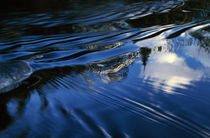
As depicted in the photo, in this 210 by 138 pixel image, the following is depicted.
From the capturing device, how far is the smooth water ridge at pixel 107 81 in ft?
3.78

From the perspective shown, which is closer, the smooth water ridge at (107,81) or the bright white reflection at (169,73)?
the smooth water ridge at (107,81)

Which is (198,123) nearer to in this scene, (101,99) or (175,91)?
(175,91)

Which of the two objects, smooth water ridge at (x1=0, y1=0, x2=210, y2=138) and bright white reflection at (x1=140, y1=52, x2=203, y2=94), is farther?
bright white reflection at (x1=140, y1=52, x2=203, y2=94)

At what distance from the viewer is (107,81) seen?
1.59 meters

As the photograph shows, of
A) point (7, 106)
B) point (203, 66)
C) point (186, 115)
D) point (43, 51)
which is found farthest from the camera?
point (43, 51)

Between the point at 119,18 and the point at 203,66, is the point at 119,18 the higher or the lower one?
the higher one

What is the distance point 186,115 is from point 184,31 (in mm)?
1791

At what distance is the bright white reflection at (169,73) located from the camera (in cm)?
152

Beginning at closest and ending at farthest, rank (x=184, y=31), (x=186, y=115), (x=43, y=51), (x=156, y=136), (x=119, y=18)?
(x=156, y=136) < (x=186, y=115) < (x=43, y=51) < (x=184, y=31) < (x=119, y=18)

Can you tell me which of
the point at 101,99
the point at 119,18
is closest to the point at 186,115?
the point at 101,99

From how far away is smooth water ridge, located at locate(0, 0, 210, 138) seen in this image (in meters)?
1.15

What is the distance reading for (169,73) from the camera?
1.68 meters

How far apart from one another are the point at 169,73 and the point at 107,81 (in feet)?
1.56

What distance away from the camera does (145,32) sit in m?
2.78
